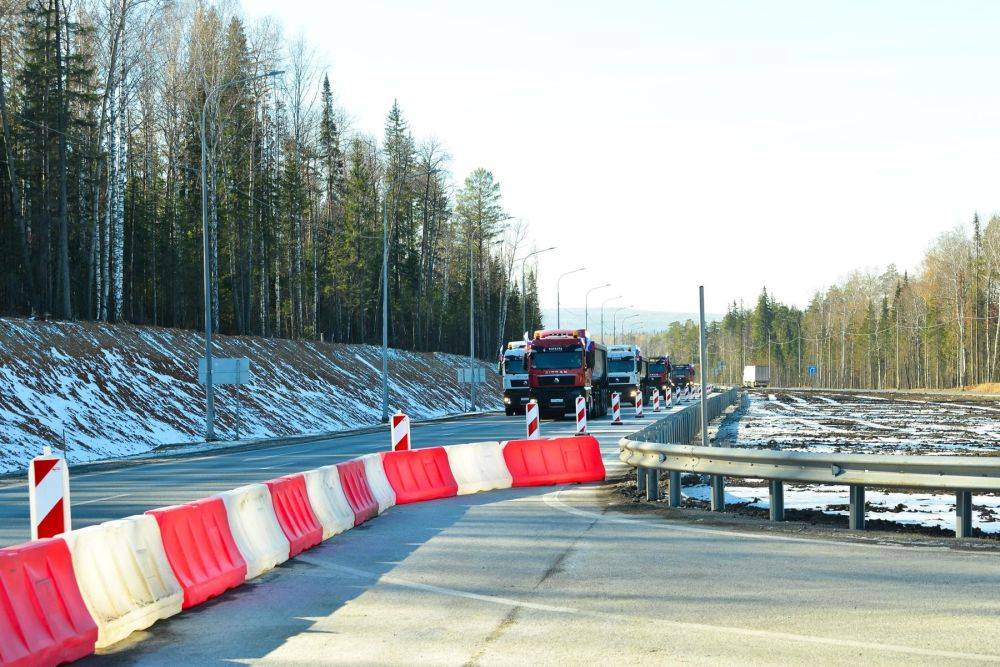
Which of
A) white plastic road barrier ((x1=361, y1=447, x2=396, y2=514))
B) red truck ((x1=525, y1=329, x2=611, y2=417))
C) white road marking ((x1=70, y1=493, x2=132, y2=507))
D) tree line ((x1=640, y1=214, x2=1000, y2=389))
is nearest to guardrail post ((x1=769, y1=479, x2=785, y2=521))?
white plastic road barrier ((x1=361, y1=447, x2=396, y2=514))

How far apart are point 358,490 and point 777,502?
4.68m

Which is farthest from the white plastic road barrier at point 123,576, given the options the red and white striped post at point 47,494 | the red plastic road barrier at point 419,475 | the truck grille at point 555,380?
the truck grille at point 555,380

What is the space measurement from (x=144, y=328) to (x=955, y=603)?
41297 millimetres

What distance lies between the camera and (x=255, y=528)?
10.3 m

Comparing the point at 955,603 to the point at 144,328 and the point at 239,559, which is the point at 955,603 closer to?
the point at 239,559

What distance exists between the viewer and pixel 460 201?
117 meters

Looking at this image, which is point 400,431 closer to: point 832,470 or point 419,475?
point 419,475

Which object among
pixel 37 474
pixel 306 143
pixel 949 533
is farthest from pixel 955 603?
pixel 306 143

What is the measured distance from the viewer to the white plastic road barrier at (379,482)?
15016 mm

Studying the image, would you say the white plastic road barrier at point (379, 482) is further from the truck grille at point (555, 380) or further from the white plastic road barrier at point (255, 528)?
the truck grille at point (555, 380)

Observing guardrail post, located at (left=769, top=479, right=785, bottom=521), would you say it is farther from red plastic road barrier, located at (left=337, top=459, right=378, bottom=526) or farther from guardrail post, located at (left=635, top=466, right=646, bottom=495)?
red plastic road barrier, located at (left=337, top=459, right=378, bottom=526)

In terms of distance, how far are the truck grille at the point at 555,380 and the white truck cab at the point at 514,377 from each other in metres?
3.60

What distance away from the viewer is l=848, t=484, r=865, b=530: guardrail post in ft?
41.1

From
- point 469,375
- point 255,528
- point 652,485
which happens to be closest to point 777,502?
point 652,485
